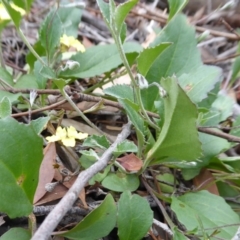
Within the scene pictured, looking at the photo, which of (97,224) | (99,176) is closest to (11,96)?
(99,176)

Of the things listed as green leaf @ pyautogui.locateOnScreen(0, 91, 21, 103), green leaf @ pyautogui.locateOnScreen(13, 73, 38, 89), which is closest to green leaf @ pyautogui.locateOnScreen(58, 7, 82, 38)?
green leaf @ pyautogui.locateOnScreen(13, 73, 38, 89)

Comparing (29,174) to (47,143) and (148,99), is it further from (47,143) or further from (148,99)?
(148,99)

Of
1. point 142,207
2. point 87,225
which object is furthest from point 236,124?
point 87,225

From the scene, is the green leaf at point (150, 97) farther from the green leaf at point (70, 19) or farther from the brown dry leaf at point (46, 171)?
the green leaf at point (70, 19)

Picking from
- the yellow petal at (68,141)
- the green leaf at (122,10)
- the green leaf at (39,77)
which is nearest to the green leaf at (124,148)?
the yellow petal at (68,141)

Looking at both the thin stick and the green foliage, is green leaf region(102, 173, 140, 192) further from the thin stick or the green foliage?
the thin stick

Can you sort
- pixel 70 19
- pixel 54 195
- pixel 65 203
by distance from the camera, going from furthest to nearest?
pixel 70 19, pixel 54 195, pixel 65 203

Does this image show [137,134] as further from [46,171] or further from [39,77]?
[39,77]
